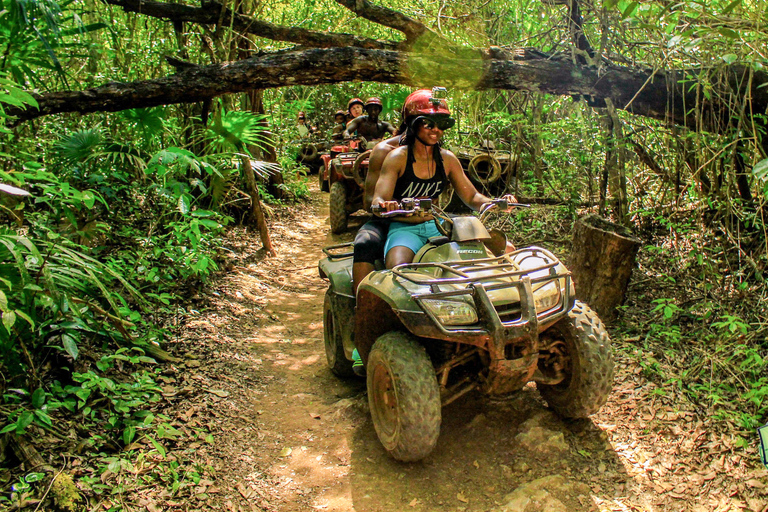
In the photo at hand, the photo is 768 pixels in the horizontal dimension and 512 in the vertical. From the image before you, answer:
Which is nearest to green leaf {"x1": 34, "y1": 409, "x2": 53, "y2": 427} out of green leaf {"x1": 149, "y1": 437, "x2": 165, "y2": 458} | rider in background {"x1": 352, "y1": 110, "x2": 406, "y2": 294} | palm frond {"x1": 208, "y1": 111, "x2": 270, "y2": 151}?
green leaf {"x1": 149, "y1": 437, "x2": 165, "y2": 458}

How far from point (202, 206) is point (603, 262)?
16.0 ft

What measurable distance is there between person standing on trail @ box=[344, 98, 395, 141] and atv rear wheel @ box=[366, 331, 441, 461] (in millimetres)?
7563

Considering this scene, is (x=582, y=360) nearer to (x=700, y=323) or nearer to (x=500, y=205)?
(x=500, y=205)

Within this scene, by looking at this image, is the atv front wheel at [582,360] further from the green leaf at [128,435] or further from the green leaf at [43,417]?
the green leaf at [43,417]

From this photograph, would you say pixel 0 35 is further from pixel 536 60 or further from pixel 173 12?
pixel 536 60

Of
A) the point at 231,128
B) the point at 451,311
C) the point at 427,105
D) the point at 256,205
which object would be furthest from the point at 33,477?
the point at 256,205

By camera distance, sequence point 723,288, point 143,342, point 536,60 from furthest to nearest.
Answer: point 536,60
point 723,288
point 143,342

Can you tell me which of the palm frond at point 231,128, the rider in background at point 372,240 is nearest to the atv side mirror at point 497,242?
the rider in background at point 372,240

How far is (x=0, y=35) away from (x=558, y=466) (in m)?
4.55

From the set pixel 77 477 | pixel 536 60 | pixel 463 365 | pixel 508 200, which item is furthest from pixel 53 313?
pixel 536 60

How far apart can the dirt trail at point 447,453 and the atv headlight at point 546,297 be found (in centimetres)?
85

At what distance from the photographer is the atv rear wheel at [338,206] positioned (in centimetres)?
866

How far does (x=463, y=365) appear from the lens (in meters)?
3.38

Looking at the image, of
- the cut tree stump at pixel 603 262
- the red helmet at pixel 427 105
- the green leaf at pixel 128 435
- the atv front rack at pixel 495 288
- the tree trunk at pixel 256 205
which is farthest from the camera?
the tree trunk at pixel 256 205
